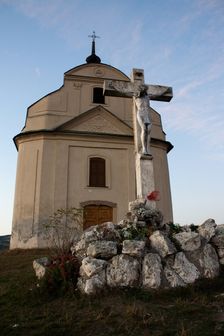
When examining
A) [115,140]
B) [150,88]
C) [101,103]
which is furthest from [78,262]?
[101,103]

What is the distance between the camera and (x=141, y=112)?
9.30m

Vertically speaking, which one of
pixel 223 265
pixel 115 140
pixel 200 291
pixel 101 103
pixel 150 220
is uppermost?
pixel 101 103

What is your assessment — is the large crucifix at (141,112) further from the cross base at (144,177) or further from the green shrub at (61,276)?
the green shrub at (61,276)

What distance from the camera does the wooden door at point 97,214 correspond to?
1611 cm

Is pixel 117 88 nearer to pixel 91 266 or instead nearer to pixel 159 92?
pixel 159 92

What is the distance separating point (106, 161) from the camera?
17172mm

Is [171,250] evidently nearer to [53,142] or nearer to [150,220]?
[150,220]

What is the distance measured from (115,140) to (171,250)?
1155 centimetres

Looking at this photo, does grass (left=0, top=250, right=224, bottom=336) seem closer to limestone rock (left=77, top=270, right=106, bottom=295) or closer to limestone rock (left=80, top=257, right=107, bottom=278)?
limestone rock (left=77, top=270, right=106, bottom=295)

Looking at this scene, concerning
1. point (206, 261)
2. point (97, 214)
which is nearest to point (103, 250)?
point (206, 261)

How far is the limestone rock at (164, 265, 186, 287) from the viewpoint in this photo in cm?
604

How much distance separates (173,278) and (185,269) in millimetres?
330

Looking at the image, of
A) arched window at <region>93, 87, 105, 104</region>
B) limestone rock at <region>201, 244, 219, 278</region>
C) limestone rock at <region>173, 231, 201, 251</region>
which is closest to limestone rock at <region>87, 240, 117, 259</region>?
limestone rock at <region>173, 231, 201, 251</region>

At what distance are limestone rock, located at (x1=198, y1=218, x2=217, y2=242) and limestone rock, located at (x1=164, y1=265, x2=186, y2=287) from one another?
1.27 meters
